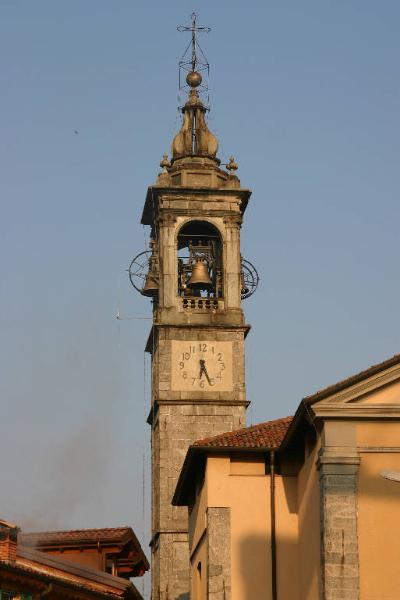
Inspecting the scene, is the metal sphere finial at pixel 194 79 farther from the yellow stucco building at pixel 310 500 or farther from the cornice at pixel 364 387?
the cornice at pixel 364 387

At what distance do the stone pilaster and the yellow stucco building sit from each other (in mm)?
23

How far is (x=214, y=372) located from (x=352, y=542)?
27125 mm

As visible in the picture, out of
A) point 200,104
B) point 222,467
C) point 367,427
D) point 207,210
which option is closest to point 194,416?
point 207,210

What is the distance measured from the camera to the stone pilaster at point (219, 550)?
3853cm

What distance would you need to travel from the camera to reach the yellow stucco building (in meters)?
33.9

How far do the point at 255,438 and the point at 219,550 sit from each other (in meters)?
2.82

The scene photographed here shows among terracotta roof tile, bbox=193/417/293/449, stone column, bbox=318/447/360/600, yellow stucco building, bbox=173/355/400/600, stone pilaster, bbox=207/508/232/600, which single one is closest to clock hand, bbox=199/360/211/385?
yellow stucco building, bbox=173/355/400/600

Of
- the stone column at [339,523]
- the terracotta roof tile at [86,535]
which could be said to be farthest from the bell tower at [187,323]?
the stone column at [339,523]

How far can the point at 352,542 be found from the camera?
33781 mm

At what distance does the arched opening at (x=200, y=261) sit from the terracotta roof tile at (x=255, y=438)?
20860 mm

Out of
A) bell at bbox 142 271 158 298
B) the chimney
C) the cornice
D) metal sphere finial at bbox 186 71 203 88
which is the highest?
metal sphere finial at bbox 186 71 203 88

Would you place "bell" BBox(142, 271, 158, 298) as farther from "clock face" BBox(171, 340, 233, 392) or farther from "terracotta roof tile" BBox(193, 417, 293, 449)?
"terracotta roof tile" BBox(193, 417, 293, 449)

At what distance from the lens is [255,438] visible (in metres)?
39.7

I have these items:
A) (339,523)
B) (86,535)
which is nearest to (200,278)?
(86,535)
